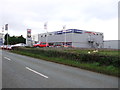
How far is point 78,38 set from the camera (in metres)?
75.1

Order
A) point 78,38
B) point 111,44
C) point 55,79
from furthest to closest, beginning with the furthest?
point 111,44
point 78,38
point 55,79

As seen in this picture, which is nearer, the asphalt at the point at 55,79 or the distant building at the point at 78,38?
the asphalt at the point at 55,79

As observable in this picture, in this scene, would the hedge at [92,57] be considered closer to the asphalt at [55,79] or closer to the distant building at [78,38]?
the asphalt at [55,79]

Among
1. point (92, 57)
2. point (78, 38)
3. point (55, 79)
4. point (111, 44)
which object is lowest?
point (55, 79)

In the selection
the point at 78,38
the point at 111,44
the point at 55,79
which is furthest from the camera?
the point at 111,44

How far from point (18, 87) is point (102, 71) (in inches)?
240

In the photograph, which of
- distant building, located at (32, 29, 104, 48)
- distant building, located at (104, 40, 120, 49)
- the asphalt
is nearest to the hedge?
the asphalt

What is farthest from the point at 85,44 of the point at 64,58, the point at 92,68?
the point at 92,68

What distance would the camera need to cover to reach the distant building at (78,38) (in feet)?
241

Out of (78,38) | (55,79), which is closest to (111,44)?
(78,38)

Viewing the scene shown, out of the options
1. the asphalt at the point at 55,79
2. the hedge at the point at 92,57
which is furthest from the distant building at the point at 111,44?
the asphalt at the point at 55,79

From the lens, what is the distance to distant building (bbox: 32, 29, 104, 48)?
7338 centimetres

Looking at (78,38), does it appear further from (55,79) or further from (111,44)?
(55,79)

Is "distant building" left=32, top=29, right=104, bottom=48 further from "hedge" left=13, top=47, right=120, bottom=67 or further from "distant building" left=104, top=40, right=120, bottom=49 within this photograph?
"hedge" left=13, top=47, right=120, bottom=67
